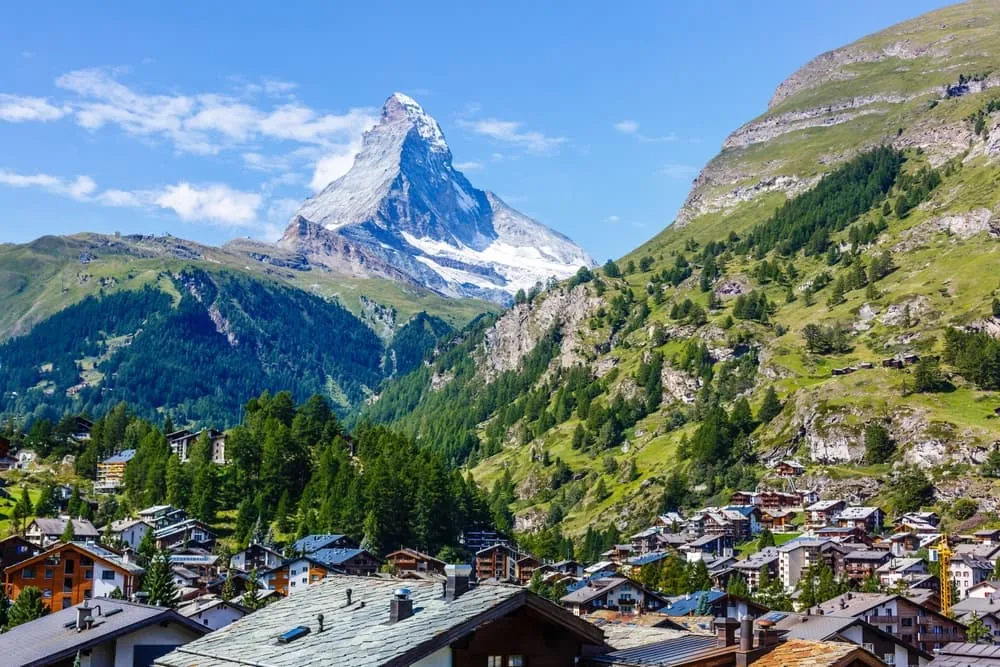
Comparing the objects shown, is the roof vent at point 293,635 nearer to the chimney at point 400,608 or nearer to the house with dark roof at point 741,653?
the chimney at point 400,608

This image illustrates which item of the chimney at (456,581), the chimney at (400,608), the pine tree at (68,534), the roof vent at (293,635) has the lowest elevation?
the pine tree at (68,534)

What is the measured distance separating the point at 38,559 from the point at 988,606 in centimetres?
10917

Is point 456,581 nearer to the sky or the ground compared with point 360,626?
nearer to the sky

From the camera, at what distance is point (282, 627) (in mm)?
34750

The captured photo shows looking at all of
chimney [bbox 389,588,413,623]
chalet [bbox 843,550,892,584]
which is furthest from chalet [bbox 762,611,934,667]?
chalet [bbox 843,550,892,584]

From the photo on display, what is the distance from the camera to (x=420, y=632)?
97.8 feet

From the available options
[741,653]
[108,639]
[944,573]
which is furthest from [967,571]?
[741,653]

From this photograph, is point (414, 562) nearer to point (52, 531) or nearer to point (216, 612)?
point (52, 531)

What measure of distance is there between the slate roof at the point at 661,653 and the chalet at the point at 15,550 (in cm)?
11653

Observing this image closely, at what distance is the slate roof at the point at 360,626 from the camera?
2959 cm

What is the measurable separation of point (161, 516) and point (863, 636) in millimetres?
128311

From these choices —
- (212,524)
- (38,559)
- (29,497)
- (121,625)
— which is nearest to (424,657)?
(121,625)

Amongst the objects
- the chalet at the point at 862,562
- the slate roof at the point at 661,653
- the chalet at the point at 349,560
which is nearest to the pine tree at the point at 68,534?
the chalet at the point at 349,560

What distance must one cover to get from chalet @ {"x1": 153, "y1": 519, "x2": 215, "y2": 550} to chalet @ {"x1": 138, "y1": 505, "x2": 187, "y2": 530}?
2.61 meters
